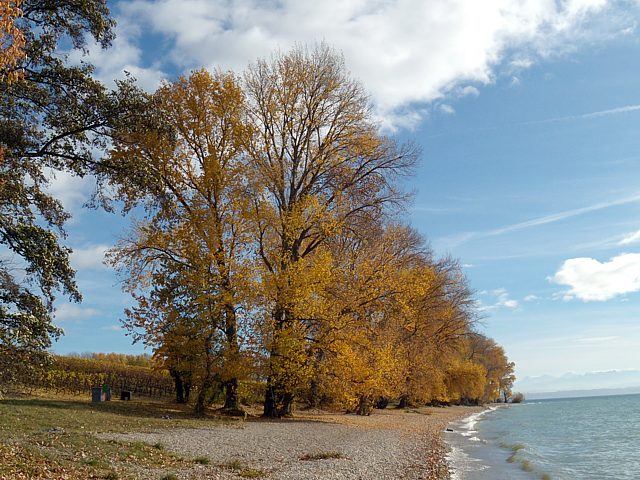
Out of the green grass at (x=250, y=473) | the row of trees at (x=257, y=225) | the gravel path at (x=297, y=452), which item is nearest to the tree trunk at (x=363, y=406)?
the row of trees at (x=257, y=225)

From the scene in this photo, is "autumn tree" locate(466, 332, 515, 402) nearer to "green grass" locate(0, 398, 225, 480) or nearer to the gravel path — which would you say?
the gravel path

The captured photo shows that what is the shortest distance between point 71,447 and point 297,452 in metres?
6.20

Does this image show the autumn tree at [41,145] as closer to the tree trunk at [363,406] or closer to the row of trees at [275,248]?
the row of trees at [275,248]

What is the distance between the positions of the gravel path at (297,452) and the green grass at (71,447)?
0.84 meters

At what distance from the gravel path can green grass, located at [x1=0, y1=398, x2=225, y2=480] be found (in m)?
0.84

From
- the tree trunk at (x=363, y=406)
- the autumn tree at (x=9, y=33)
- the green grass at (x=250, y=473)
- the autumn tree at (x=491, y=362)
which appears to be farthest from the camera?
the autumn tree at (x=491, y=362)

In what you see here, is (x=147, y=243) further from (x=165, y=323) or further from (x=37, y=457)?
(x=37, y=457)

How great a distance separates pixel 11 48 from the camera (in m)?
6.54

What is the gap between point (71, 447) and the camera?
38.7ft

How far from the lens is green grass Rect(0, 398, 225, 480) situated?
9.65 m

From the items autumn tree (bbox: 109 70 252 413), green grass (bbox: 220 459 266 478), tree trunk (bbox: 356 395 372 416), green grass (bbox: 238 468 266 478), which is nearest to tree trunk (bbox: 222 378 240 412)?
Answer: autumn tree (bbox: 109 70 252 413)

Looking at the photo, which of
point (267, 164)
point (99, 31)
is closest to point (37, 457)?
point (99, 31)

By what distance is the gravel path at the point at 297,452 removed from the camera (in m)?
12.1

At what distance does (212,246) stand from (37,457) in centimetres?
1496
